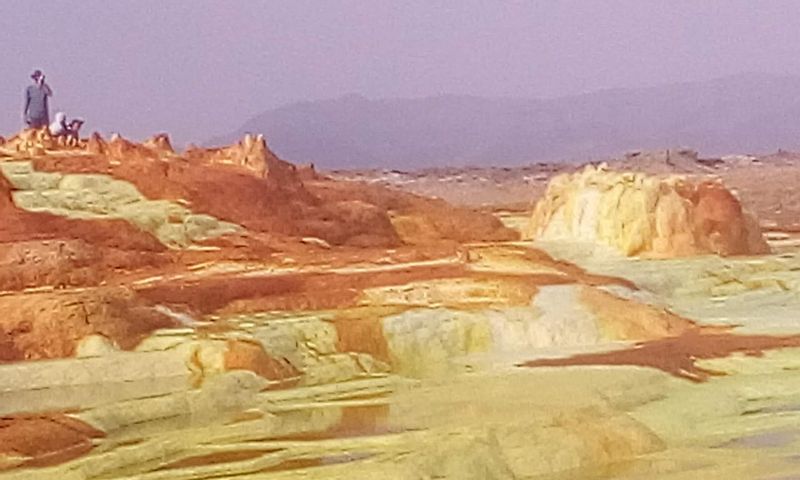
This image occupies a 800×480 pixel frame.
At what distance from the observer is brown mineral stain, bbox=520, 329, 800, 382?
12570 mm

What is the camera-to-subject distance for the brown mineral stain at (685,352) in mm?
12570

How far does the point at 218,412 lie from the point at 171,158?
7.70 meters

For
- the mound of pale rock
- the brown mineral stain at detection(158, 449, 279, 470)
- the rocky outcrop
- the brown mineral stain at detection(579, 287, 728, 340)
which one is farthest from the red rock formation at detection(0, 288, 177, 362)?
the mound of pale rock

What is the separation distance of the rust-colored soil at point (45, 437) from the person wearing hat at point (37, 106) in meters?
9.51

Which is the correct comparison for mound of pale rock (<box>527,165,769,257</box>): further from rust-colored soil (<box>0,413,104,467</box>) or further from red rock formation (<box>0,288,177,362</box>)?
rust-colored soil (<box>0,413,104,467</box>)

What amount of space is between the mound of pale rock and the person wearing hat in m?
7.12

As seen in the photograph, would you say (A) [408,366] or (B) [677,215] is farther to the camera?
(B) [677,215]

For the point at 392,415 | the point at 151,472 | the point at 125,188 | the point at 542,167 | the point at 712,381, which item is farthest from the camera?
the point at 542,167

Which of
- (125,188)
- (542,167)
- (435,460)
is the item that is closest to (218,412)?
(435,460)

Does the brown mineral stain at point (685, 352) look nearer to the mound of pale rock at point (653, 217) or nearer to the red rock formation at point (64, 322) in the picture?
the mound of pale rock at point (653, 217)

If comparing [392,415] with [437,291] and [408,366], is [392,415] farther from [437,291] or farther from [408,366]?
[437,291]

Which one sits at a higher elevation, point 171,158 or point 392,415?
point 171,158

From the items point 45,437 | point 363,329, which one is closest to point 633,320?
point 363,329

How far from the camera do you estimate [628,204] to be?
1769 centimetres
